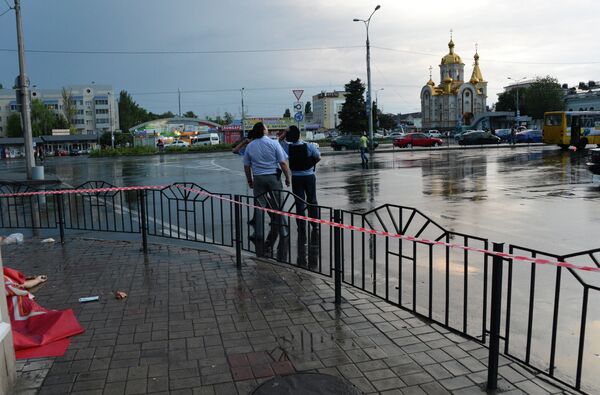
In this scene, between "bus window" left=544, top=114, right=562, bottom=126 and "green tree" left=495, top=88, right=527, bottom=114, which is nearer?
"bus window" left=544, top=114, right=562, bottom=126

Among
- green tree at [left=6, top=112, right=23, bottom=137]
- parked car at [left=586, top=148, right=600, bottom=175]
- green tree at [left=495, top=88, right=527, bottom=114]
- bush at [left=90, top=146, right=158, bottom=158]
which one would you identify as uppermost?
green tree at [left=495, top=88, right=527, bottom=114]

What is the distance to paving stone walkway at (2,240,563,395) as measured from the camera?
387 cm

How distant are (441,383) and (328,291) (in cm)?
228

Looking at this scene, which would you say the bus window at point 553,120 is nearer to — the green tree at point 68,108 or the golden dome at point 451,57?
the golden dome at point 451,57

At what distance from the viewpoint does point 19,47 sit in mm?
21297

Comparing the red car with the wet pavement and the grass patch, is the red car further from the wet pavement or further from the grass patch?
the wet pavement

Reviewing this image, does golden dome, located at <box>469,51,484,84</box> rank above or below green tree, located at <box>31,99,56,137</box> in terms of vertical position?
above

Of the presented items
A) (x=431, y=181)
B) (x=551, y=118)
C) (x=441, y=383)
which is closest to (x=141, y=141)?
(x=551, y=118)

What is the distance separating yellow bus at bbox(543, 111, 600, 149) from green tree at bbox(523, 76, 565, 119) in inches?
2001

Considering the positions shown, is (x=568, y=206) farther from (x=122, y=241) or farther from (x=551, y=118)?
(x=551, y=118)

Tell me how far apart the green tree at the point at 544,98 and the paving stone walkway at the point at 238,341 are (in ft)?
300

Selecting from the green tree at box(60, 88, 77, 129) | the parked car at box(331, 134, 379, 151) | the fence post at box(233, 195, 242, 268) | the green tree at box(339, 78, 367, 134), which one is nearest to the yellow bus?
the parked car at box(331, 134, 379, 151)

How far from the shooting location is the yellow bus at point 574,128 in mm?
38875

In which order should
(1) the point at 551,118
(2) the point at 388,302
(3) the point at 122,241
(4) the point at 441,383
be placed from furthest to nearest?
(1) the point at 551,118
(3) the point at 122,241
(2) the point at 388,302
(4) the point at 441,383
